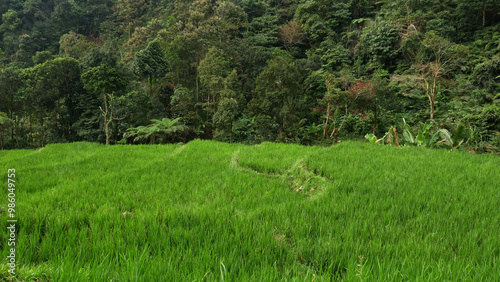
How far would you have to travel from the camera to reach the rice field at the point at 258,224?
1.20 m

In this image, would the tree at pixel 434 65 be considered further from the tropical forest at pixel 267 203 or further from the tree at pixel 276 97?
the tree at pixel 276 97

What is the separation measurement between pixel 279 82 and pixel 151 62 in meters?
8.18

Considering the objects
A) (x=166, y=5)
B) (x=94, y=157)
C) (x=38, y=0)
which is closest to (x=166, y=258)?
(x=94, y=157)

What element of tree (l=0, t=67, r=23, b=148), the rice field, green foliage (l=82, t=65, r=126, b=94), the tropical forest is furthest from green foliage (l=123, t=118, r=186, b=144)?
the rice field

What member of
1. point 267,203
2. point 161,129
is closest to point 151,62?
point 161,129

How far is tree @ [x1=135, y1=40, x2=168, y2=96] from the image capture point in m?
13.9

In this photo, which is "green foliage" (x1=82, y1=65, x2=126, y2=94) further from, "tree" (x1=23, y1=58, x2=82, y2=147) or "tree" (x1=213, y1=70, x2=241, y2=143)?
"tree" (x1=213, y1=70, x2=241, y2=143)

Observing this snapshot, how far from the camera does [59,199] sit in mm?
2271

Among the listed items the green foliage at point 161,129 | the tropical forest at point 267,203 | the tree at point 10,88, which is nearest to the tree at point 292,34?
the tropical forest at point 267,203

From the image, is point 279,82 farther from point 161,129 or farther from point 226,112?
point 161,129

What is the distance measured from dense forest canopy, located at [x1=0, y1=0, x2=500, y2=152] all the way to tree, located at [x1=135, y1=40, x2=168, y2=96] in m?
0.06

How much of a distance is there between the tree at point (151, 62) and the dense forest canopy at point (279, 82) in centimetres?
6

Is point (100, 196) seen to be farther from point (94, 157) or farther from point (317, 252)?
point (94, 157)

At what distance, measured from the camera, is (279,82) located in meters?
11.1
